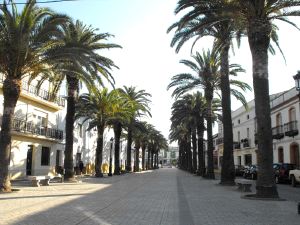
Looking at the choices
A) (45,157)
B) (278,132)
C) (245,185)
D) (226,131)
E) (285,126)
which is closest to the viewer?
(245,185)

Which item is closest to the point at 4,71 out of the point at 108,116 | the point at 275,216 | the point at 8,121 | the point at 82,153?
the point at 8,121

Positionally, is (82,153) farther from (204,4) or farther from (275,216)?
(275,216)

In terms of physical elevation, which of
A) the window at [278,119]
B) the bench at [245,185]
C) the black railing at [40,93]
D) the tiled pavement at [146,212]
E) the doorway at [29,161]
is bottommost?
the tiled pavement at [146,212]

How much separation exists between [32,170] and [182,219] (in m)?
28.0

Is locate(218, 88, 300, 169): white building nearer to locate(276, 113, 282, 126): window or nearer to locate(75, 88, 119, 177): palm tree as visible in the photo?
locate(276, 113, 282, 126): window

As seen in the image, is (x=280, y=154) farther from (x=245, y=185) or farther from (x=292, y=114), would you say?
(x=245, y=185)

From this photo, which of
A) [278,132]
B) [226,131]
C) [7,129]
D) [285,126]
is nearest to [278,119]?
[278,132]

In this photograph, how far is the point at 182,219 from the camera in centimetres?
1130

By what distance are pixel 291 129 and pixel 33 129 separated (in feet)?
81.0

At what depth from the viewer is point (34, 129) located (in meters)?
36.1

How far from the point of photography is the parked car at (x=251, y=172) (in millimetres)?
40050

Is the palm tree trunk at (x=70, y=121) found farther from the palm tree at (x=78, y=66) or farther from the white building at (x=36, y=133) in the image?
the white building at (x=36, y=133)

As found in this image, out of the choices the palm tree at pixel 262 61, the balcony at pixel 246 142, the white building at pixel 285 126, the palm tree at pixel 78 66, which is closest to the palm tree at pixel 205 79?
the white building at pixel 285 126

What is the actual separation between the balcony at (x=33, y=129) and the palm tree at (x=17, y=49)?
12518 millimetres
